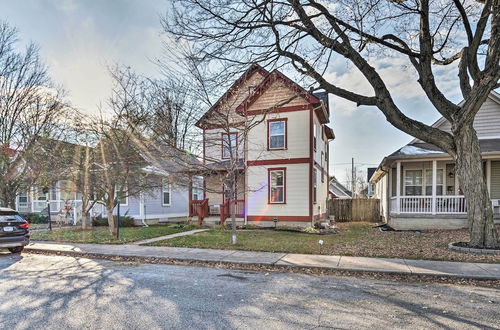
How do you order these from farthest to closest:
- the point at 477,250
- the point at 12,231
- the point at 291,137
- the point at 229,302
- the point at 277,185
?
the point at 277,185, the point at 291,137, the point at 12,231, the point at 477,250, the point at 229,302

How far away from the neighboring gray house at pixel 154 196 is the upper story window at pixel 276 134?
13.3 ft

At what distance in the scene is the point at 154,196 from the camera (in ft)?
49.7

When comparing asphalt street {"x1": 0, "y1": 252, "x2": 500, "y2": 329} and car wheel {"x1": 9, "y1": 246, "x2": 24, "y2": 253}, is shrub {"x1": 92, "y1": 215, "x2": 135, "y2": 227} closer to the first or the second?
car wheel {"x1": 9, "y1": 246, "x2": 24, "y2": 253}

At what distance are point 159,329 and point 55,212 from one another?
71.1 ft

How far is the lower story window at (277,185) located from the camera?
15.5 metres

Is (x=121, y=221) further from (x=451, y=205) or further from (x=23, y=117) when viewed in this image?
(x=451, y=205)

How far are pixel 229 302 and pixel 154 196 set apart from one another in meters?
11.2

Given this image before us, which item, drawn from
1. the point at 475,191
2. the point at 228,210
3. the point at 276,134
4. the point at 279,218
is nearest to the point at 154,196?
the point at 228,210

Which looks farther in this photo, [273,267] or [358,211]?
[358,211]

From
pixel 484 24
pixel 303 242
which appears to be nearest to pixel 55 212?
pixel 303 242

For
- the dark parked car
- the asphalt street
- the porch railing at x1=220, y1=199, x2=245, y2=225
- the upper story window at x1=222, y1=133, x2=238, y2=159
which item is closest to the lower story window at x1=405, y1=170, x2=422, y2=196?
the porch railing at x1=220, y1=199, x2=245, y2=225

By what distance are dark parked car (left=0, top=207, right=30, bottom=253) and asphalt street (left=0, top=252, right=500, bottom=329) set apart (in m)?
2.82

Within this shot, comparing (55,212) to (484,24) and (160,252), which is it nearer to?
(160,252)

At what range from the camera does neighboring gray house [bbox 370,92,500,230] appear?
14008 millimetres
